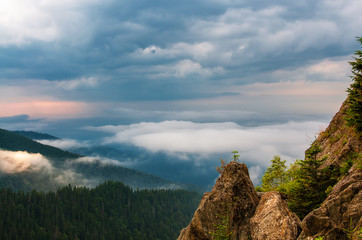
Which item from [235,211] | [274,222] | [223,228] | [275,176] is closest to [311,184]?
[274,222]

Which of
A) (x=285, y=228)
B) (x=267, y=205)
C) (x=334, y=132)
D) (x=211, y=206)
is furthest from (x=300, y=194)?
(x=334, y=132)

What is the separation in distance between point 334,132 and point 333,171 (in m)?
8.79

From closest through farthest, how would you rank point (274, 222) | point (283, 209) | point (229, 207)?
point (274, 222), point (283, 209), point (229, 207)

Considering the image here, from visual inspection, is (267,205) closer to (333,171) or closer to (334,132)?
(333,171)

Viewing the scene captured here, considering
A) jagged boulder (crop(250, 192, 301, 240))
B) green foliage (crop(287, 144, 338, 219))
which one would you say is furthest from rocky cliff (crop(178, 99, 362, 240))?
green foliage (crop(287, 144, 338, 219))

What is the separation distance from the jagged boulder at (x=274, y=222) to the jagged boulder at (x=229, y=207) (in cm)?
164

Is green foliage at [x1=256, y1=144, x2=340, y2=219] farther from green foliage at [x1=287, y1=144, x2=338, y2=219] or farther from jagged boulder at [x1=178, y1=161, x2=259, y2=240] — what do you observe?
jagged boulder at [x1=178, y1=161, x2=259, y2=240]

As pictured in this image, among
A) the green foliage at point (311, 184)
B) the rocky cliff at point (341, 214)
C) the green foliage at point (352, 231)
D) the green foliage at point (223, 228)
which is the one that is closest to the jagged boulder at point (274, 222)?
the rocky cliff at point (341, 214)

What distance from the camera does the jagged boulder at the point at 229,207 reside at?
972 inches

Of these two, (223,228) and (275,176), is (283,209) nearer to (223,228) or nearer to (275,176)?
(223,228)

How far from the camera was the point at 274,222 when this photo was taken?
67.8ft

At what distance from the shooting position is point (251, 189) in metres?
26.2

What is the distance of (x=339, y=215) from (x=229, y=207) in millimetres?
9479

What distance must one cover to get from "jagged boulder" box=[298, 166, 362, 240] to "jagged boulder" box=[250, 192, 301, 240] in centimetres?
138
